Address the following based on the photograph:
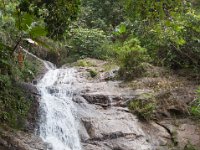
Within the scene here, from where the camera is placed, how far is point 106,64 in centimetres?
1336

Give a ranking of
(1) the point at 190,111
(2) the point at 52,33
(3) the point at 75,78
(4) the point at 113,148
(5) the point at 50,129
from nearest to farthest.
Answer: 1. (2) the point at 52,33
2. (4) the point at 113,148
3. (5) the point at 50,129
4. (1) the point at 190,111
5. (3) the point at 75,78

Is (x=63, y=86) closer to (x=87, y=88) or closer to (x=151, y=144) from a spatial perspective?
(x=87, y=88)

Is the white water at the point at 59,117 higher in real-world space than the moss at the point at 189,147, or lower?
higher

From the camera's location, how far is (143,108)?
384 inches

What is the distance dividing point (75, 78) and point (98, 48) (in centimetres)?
357

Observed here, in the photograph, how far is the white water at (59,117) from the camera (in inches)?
346

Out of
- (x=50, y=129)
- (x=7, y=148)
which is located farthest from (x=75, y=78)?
(x=7, y=148)

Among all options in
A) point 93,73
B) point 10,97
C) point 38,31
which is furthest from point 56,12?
point 93,73

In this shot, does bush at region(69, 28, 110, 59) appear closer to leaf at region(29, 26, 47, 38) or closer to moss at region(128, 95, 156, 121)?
moss at region(128, 95, 156, 121)

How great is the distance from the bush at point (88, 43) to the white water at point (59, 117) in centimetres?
368

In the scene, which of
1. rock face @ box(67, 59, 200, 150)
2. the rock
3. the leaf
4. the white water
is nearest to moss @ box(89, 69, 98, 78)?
the white water

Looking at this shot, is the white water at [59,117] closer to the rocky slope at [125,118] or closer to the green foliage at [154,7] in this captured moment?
the rocky slope at [125,118]

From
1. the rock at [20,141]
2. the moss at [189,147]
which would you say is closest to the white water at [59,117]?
the rock at [20,141]

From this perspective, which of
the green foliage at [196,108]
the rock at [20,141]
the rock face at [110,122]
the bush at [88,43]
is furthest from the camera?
the bush at [88,43]
